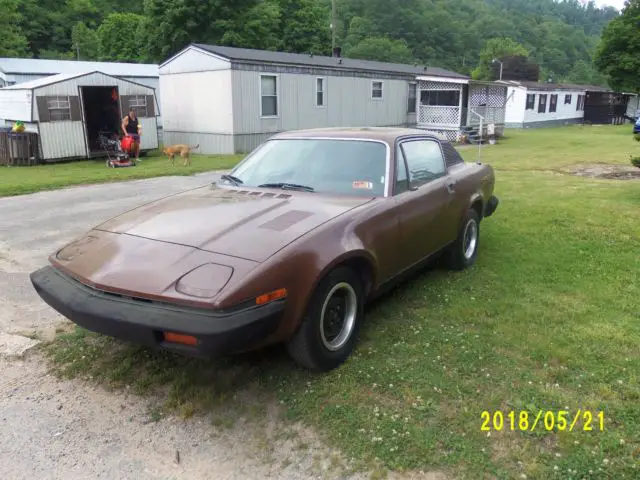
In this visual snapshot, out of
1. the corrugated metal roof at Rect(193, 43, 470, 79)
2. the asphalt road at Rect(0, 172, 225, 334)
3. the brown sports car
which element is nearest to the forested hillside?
the corrugated metal roof at Rect(193, 43, 470, 79)

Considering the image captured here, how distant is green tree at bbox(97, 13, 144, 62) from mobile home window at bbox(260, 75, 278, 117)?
132ft

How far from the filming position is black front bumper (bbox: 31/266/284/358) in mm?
2707

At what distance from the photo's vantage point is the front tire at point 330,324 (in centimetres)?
322

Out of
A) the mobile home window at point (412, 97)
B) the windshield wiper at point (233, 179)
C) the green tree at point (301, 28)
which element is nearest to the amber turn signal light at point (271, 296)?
the windshield wiper at point (233, 179)

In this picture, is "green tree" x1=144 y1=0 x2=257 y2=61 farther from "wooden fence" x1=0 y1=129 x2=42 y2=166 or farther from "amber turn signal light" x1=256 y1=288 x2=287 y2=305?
"amber turn signal light" x1=256 y1=288 x2=287 y2=305

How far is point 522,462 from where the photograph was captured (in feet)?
8.68

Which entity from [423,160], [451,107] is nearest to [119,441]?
[423,160]

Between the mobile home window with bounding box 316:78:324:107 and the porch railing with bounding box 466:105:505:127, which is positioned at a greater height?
the mobile home window with bounding box 316:78:324:107

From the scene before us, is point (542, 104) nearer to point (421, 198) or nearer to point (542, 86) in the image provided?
point (542, 86)

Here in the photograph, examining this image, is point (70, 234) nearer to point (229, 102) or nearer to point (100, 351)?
point (100, 351)

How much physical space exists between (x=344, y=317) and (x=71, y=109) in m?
16.3

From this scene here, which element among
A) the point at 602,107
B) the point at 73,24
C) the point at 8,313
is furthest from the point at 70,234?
the point at 73,24

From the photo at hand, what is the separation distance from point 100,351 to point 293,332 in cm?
161
